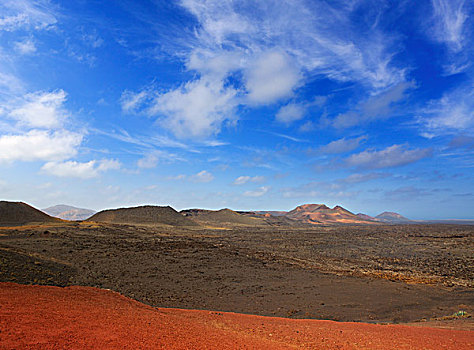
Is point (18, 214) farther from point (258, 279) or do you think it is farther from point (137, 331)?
point (137, 331)

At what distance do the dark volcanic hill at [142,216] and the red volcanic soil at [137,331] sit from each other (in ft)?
204

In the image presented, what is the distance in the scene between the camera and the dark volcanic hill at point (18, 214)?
148 ft

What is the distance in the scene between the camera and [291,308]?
12617 millimetres

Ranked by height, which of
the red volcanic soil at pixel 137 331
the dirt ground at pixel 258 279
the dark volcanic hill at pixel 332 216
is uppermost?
the dark volcanic hill at pixel 332 216

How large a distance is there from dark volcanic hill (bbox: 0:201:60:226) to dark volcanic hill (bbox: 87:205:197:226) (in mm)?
17104

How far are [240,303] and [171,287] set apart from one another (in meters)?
4.24

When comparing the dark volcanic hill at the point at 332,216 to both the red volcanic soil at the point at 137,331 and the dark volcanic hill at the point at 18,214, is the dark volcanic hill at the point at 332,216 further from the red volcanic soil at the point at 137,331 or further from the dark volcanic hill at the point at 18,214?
the red volcanic soil at the point at 137,331

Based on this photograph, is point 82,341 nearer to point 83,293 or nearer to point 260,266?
point 83,293

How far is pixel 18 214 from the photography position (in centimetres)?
4803

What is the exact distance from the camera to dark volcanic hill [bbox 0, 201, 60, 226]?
45094mm

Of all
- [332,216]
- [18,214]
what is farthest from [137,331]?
[332,216]

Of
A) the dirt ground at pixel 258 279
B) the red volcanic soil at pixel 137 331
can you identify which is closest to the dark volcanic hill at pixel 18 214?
the dirt ground at pixel 258 279

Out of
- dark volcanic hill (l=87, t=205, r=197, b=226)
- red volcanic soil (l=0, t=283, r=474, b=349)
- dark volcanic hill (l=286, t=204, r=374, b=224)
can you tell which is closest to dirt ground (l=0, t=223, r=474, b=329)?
red volcanic soil (l=0, t=283, r=474, b=349)

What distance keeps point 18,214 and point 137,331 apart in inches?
2147
